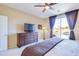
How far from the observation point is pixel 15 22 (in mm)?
2168

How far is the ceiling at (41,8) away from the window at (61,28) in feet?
0.50

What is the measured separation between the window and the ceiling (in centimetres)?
15

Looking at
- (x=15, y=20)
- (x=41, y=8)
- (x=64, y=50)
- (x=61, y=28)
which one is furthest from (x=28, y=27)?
(x=64, y=50)

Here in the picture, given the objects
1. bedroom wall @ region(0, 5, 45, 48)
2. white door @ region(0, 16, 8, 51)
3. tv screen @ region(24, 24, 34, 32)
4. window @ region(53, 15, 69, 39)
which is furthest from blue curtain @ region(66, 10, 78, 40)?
white door @ region(0, 16, 8, 51)

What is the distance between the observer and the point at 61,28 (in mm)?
2094

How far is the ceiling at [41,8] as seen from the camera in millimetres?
1913

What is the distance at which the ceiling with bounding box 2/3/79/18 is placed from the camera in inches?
75.3

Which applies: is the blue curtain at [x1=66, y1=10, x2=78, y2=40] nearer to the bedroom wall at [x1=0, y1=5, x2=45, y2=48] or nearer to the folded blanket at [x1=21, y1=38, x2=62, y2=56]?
the folded blanket at [x1=21, y1=38, x2=62, y2=56]

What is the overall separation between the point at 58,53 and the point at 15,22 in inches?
43.7

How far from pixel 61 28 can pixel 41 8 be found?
Result: 1.92 ft

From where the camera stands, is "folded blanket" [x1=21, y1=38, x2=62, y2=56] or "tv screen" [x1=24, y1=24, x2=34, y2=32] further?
"tv screen" [x1=24, y1=24, x2=34, y2=32]

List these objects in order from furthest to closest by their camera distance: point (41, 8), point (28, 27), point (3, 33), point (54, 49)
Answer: point (28, 27)
point (3, 33)
point (41, 8)
point (54, 49)

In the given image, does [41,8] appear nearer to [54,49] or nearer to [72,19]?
[72,19]

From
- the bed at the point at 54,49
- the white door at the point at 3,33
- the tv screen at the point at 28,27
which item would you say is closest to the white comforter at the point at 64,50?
the bed at the point at 54,49
